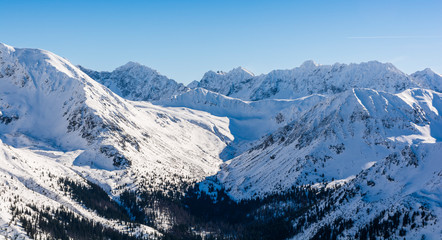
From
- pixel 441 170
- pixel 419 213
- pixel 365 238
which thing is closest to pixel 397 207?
pixel 419 213

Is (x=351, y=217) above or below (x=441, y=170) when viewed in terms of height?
below

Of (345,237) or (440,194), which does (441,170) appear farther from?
(345,237)

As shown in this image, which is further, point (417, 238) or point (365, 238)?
point (365, 238)

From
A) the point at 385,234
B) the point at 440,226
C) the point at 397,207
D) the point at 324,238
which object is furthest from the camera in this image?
the point at 324,238

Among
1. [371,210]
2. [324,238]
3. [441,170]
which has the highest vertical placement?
[441,170]

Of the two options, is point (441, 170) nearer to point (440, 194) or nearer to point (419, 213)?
point (440, 194)

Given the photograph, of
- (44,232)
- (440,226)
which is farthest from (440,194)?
(44,232)

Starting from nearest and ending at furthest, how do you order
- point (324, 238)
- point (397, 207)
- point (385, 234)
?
1. point (385, 234)
2. point (397, 207)
3. point (324, 238)

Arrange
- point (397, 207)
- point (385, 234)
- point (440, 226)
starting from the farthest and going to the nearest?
1. point (397, 207)
2. point (385, 234)
3. point (440, 226)

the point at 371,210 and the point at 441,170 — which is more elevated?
the point at 441,170
